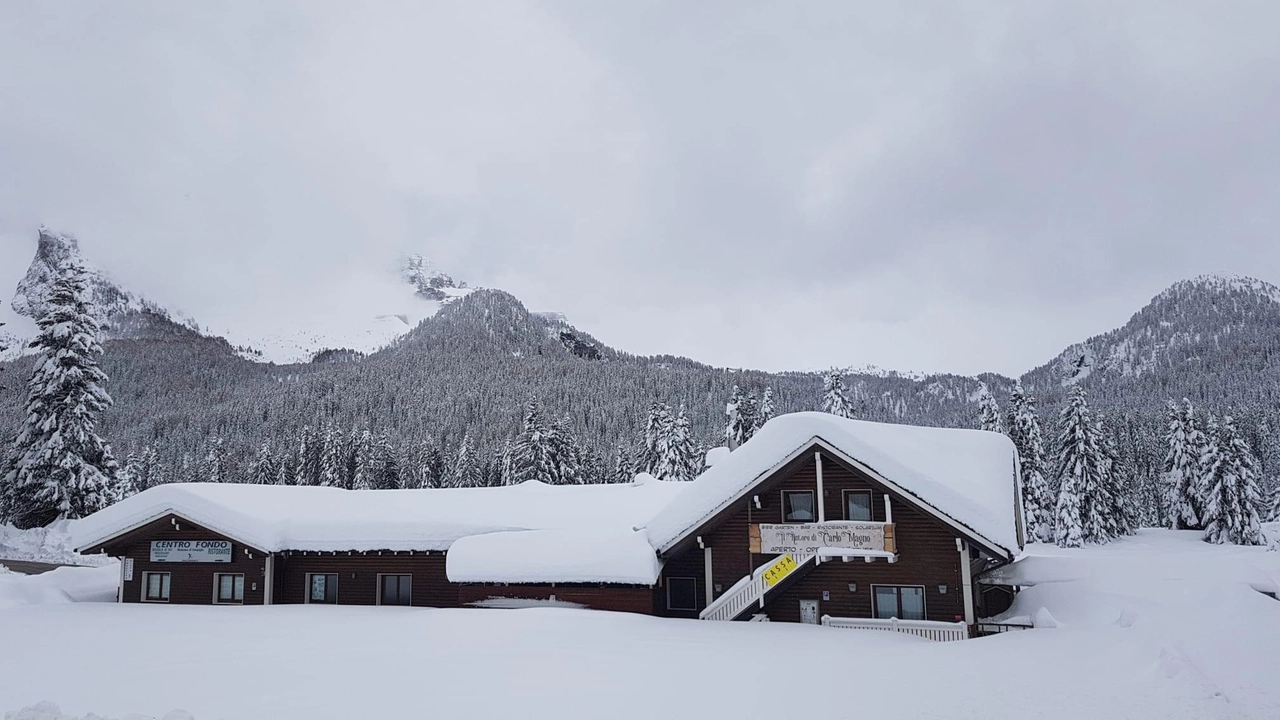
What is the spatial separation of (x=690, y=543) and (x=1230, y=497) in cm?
5659

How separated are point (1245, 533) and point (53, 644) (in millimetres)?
71406

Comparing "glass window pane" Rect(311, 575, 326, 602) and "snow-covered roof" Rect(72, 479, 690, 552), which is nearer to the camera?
"snow-covered roof" Rect(72, 479, 690, 552)

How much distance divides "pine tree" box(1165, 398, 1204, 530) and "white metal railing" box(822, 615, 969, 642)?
56.5 meters

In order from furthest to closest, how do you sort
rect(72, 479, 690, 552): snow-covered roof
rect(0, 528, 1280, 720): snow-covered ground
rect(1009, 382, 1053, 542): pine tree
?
rect(1009, 382, 1053, 542): pine tree
rect(72, 479, 690, 552): snow-covered roof
rect(0, 528, 1280, 720): snow-covered ground

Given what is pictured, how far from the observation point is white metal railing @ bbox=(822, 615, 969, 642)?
65.2 ft

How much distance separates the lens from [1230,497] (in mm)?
59156

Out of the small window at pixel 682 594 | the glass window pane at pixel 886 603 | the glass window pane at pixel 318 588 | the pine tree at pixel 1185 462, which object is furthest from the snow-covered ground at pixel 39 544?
the pine tree at pixel 1185 462

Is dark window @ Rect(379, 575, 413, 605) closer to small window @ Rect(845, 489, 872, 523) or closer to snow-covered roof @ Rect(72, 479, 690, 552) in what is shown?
snow-covered roof @ Rect(72, 479, 690, 552)

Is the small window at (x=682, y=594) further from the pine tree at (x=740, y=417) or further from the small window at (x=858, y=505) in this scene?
the pine tree at (x=740, y=417)

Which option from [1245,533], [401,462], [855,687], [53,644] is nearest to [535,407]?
[401,462]

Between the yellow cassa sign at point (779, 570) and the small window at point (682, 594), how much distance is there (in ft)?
9.54

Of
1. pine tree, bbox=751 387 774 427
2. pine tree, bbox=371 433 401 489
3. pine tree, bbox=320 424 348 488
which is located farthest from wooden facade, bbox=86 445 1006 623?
pine tree, bbox=371 433 401 489

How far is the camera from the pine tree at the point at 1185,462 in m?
64.4

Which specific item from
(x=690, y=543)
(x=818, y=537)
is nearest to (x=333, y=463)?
(x=690, y=543)
